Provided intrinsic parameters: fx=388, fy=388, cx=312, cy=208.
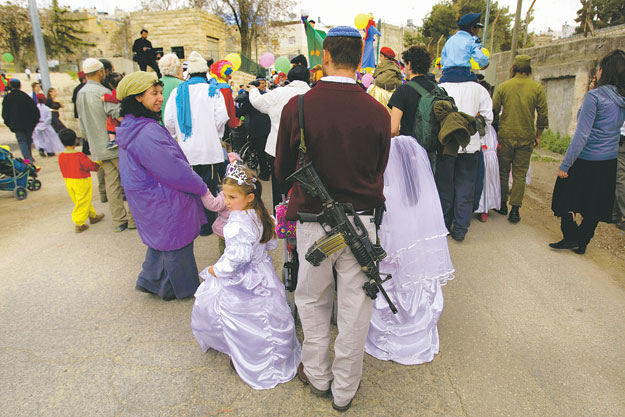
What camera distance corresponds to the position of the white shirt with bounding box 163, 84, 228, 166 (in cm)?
443

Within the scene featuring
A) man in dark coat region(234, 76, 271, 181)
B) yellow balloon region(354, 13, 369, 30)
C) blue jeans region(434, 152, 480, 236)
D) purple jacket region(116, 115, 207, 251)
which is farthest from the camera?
yellow balloon region(354, 13, 369, 30)

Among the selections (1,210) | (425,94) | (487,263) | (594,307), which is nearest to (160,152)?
(425,94)

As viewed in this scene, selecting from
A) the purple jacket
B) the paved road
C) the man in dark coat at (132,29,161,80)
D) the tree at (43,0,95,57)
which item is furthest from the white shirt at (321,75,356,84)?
the tree at (43,0,95,57)

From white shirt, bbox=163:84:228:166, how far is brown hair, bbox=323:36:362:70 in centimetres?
279

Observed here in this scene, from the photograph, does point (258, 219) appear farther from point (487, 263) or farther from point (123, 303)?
point (487, 263)

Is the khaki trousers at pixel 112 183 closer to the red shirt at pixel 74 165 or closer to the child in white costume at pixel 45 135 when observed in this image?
the red shirt at pixel 74 165

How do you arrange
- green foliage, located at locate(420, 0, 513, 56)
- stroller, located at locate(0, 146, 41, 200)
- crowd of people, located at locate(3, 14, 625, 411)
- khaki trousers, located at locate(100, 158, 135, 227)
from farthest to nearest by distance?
green foliage, located at locate(420, 0, 513, 56) → stroller, located at locate(0, 146, 41, 200) → khaki trousers, located at locate(100, 158, 135, 227) → crowd of people, located at locate(3, 14, 625, 411)

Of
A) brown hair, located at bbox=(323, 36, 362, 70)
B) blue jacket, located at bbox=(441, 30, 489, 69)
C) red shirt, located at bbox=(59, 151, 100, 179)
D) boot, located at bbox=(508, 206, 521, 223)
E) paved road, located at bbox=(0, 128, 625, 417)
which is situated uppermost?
blue jacket, located at bbox=(441, 30, 489, 69)

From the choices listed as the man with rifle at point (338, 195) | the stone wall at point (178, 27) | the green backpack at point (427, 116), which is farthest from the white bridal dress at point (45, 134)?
the stone wall at point (178, 27)

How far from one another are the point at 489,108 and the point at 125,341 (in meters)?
4.29

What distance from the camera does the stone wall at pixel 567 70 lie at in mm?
8578

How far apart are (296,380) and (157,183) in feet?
5.99

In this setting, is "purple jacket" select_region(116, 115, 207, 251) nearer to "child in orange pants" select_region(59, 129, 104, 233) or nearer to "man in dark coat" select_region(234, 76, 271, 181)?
"child in orange pants" select_region(59, 129, 104, 233)

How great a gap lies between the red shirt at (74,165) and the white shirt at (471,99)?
14.8 feet
